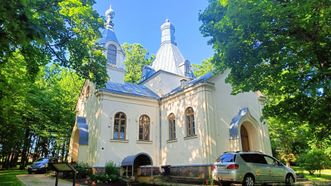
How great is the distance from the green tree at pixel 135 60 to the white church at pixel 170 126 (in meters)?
16.7

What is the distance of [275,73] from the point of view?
9820 mm

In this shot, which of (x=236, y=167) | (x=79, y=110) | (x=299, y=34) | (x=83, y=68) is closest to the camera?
(x=299, y=34)

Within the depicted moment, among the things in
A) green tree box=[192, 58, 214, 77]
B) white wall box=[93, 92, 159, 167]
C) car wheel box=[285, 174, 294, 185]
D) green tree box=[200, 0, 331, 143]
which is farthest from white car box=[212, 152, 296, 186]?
green tree box=[192, 58, 214, 77]

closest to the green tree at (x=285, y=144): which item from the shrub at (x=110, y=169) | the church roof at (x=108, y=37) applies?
the shrub at (x=110, y=169)

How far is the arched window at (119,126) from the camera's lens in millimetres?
19305

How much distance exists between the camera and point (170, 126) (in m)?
20.3

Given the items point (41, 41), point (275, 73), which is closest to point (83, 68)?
point (41, 41)

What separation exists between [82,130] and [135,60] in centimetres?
2255

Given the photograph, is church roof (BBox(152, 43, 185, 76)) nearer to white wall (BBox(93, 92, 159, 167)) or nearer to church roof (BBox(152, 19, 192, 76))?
church roof (BBox(152, 19, 192, 76))

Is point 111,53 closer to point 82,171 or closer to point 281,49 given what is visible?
point 82,171

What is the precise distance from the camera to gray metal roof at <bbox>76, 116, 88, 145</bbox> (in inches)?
772

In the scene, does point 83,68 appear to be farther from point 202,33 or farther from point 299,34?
point 299,34

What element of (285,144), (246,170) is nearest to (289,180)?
(246,170)

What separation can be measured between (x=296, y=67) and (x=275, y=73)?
2.88 ft
